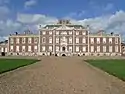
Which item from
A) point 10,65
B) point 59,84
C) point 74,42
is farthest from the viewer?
point 74,42

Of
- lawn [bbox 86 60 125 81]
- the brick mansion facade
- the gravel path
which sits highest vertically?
the brick mansion facade

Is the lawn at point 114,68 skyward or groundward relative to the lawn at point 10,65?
groundward

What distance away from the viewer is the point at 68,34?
102 meters

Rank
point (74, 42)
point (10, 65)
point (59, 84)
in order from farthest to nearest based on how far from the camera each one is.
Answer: point (74, 42) < point (10, 65) < point (59, 84)

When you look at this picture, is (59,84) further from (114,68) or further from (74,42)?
(74,42)

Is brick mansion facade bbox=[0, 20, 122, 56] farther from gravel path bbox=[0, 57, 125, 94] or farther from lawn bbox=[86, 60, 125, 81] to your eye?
gravel path bbox=[0, 57, 125, 94]

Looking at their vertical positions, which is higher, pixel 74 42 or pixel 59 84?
pixel 74 42

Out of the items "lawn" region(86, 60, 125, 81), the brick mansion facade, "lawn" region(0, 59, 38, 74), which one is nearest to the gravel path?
"lawn" region(86, 60, 125, 81)

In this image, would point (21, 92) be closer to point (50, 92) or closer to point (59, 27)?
point (50, 92)

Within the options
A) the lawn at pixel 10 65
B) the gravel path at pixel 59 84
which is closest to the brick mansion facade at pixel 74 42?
the lawn at pixel 10 65

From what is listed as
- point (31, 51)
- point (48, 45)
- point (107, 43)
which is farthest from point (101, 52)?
point (31, 51)

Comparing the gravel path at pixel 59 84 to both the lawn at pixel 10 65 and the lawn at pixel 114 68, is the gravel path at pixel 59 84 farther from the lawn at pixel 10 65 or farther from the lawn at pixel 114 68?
the lawn at pixel 10 65

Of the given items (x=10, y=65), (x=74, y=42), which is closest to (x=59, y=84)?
(x=10, y=65)

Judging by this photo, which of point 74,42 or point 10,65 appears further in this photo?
point 74,42
